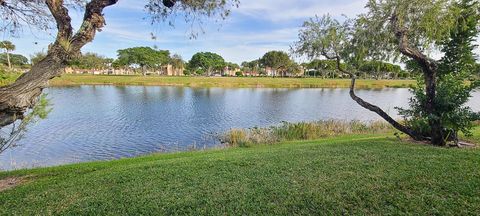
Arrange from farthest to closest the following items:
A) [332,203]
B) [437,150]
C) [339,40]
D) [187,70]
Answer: [187,70] < [339,40] < [437,150] < [332,203]

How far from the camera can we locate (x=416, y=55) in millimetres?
9953

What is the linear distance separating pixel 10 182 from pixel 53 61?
4.39 m

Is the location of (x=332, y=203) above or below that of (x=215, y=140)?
above

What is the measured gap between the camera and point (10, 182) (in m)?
7.43

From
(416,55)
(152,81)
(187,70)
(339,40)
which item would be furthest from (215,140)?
(187,70)

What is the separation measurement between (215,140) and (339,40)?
31.5 feet

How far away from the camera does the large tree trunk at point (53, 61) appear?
493cm

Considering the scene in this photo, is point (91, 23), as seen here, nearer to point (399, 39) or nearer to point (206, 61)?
point (399, 39)

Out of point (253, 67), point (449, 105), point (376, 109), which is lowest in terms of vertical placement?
point (376, 109)

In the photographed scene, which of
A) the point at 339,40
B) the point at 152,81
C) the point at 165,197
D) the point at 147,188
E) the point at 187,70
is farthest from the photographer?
the point at 187,70

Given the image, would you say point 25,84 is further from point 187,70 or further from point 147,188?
point 187,70

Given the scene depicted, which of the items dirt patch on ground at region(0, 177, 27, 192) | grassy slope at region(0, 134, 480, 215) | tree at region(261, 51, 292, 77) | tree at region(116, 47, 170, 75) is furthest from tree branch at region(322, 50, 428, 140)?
tree at region(261, 51, 292, 77)

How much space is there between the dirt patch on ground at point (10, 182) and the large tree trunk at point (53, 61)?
268 centimetres

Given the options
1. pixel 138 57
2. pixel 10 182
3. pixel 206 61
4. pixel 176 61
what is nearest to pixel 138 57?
pixel 138 57
